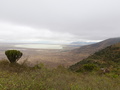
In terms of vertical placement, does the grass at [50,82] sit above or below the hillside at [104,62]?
above

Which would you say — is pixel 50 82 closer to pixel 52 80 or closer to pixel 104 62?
pixel 52 80

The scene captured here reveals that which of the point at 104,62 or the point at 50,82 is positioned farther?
the point at 104,62

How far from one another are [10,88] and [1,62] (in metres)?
7.12

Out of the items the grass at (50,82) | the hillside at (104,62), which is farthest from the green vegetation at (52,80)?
the hillside at (104,62)

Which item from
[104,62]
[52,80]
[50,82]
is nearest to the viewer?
[50,82]

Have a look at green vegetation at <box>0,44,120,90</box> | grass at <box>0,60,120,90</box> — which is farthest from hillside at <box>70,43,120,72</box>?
grass at <box>0,60,120,90</box>

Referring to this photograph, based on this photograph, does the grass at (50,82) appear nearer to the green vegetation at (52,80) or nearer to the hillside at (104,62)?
the green vegetation at (52,80)

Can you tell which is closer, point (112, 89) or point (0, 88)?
point (0, 88)

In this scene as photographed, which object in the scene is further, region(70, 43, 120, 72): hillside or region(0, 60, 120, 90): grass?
region(70, 43, 120, 72): hillside

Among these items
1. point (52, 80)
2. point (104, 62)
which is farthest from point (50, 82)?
point (104, 62)

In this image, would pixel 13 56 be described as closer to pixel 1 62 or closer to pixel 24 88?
pixel 1 62

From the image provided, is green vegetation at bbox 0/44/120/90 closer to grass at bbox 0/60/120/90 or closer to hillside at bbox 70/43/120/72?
grass at bbox 0/60/120/90

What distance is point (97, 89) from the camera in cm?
462

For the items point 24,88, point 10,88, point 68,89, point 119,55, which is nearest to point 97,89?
point 68,89
